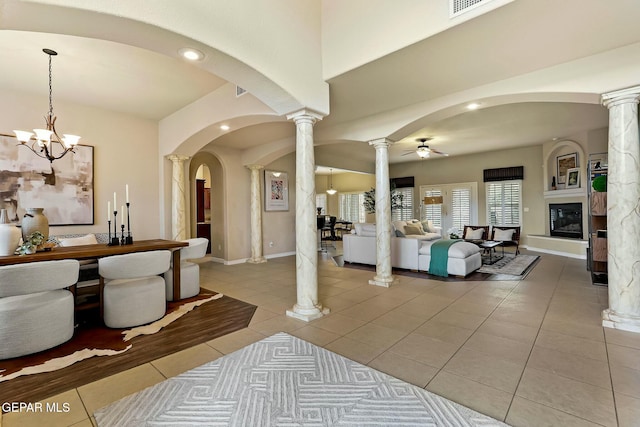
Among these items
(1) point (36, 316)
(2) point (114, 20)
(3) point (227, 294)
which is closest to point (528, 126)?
(3) point (227, 294)

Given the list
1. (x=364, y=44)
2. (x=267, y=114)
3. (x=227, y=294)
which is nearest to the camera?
(x=364, y=44)

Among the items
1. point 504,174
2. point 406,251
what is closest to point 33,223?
point 406,251

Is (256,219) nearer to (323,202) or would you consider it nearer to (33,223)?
(33,223)

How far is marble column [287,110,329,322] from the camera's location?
11.5 ft

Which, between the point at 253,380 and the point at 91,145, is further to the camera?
the point at 91,145

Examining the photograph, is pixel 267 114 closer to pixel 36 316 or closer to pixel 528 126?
pixel 36 316

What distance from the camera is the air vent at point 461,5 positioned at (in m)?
2.39

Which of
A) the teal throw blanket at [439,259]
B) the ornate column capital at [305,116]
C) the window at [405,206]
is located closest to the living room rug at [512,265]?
the teal throw blanket at [439,259]

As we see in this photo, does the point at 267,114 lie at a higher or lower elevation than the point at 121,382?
higher

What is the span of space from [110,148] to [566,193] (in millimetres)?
10726

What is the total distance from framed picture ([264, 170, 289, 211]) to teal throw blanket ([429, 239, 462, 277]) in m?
4.27

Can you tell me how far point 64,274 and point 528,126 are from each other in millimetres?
8558

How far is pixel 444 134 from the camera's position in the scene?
7191 mm

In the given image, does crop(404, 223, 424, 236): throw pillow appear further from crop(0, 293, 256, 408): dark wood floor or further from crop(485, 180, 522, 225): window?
crop(0, 293, 256, 408): dark wood floor
